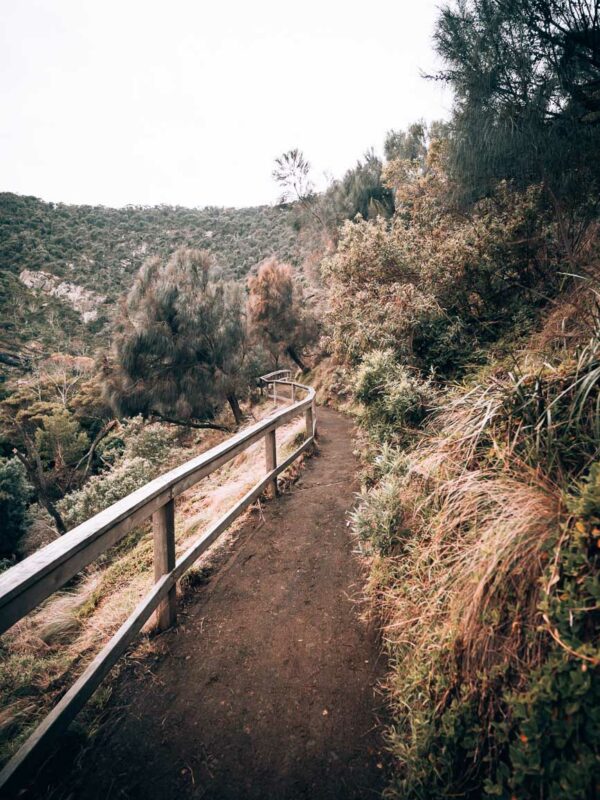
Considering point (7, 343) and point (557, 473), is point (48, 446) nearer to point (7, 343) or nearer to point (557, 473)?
point (7, 343)

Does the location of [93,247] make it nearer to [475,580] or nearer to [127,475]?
[127,475]

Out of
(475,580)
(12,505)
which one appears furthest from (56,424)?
(475,580)

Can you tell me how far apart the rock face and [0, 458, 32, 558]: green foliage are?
23491 millimetres

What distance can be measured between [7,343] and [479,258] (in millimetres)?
41343

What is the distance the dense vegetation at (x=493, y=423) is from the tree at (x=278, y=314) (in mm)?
14056

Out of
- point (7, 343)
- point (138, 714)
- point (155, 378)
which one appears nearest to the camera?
point (138, 714)

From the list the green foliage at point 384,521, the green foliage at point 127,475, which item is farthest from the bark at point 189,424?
the green foliage at point 384,521

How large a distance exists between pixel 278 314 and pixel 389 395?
60.7 feet

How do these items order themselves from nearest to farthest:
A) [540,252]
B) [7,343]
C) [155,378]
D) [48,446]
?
[540,252] → [155,378] → [48,446] → [7,343]

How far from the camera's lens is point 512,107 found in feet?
20.7

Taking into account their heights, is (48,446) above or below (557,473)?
below

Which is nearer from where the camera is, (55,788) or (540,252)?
(55,788)

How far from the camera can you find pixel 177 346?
56.1 feet

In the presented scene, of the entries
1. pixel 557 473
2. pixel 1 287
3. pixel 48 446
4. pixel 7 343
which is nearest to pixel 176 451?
pixel 557 473
